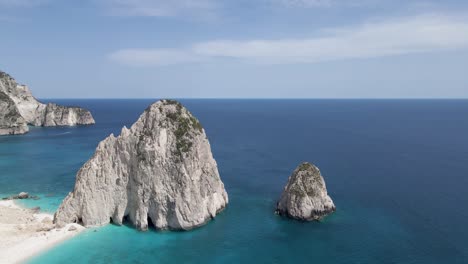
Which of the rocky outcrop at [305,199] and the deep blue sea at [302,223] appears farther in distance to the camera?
the rocky outcrop at [305,199]

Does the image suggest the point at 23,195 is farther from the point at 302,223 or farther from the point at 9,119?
the point at 9,119

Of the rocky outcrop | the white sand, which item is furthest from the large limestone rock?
the rocky outcrop

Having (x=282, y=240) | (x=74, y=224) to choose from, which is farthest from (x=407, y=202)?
(x=74, y=224)

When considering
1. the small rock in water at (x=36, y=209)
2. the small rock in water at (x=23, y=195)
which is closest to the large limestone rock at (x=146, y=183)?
the small rock in water at (x=36, y=209)

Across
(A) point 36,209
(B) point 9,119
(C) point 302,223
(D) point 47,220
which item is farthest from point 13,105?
(C) point 302,223

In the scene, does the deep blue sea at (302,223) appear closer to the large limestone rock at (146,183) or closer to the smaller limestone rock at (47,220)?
the large limestone rock at (146,183)
